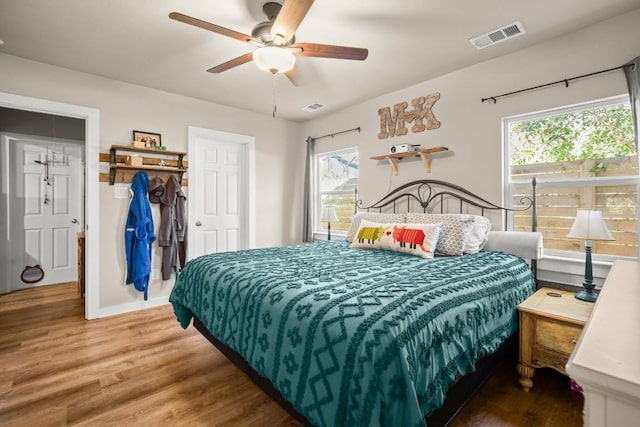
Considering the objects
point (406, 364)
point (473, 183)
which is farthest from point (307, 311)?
point (473, 183)

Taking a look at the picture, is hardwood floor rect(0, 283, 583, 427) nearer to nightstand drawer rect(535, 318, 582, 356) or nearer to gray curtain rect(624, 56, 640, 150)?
nightstand drawer rect(535, 318, 582, 356)

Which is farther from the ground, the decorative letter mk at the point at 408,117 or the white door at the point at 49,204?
the decorative letter mk at the point at 408,117

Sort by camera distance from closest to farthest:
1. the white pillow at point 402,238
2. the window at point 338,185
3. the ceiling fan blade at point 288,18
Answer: the ceiling fan blade at point 288,18 → the white pillow at point 402,238 → the window at point 338,185

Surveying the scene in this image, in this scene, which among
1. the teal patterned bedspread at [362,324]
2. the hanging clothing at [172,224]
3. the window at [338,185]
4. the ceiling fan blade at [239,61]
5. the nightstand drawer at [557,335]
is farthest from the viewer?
the window at [338,185]

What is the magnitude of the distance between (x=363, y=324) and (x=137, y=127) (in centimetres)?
356

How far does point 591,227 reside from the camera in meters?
1.94

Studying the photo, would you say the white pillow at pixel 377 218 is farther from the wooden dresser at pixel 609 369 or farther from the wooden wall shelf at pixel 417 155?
the wooden dresser at pixel 609 369

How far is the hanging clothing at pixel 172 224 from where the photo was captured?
11.9ft

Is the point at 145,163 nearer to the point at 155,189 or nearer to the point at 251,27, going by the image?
the point at 155,189

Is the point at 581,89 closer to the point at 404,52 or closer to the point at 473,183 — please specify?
the point at 473,183

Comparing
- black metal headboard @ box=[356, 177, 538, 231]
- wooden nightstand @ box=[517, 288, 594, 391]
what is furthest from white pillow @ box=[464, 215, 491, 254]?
wooden nightstand @ box=[517, 288, 594, 391]

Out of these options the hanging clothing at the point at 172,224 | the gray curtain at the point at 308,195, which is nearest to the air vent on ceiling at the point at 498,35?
the gray curtain at the point at 308,195

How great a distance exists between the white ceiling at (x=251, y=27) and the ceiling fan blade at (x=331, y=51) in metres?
0.33

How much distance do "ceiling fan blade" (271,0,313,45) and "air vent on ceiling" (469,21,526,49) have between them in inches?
63.0
